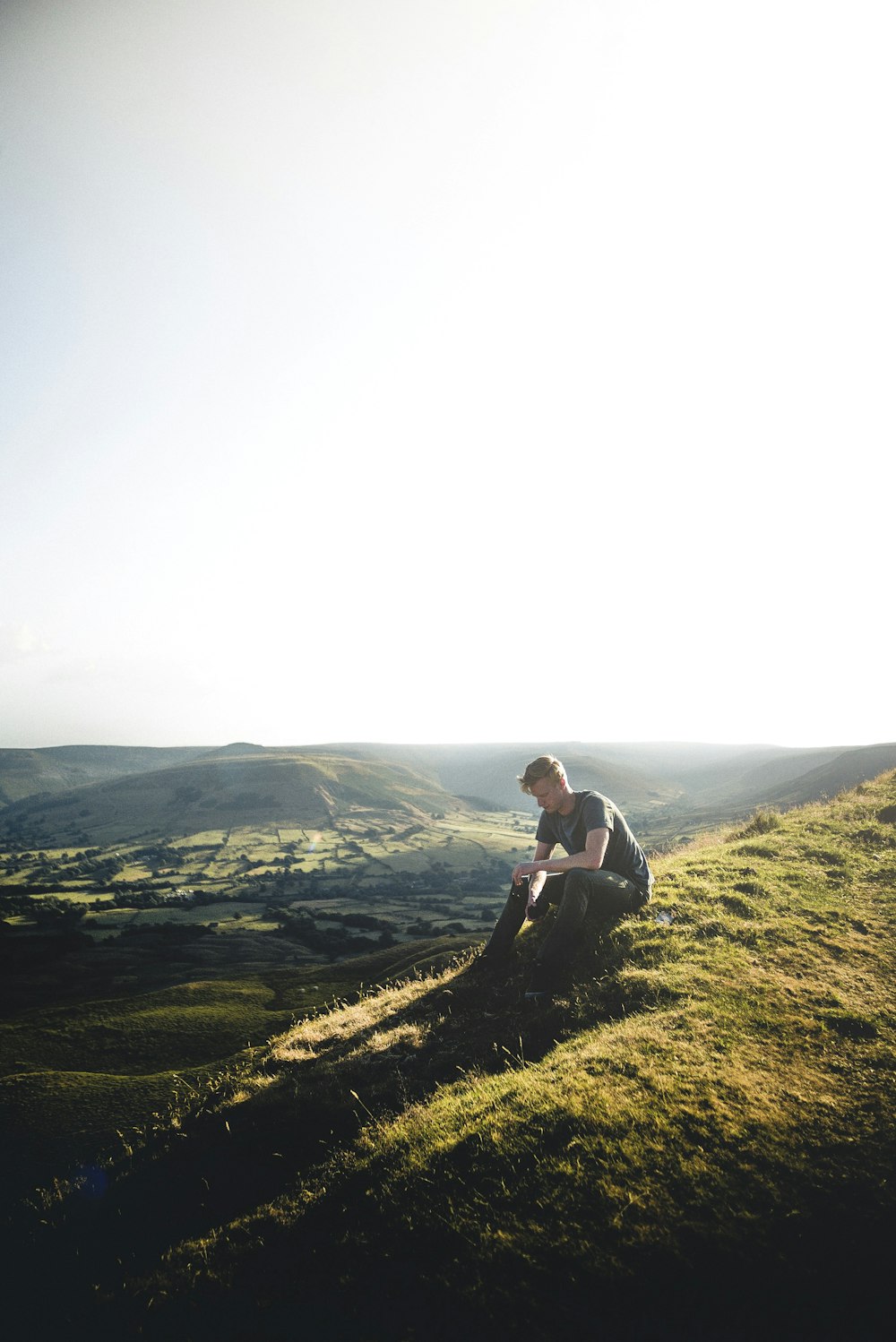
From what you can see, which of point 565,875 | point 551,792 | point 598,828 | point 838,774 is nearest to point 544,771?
point 551,792

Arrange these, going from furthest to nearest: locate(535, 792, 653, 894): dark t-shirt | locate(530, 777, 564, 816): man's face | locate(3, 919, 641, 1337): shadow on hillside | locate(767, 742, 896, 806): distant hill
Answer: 1. locate(767, 742, 896, 806): distant hill
2. locate(530, 777, 564, 816): man's face
3. locate(535, 792, 653, 894): dark t-shirt
4. locate(3, 919, 641, 1337): shadow on hillside

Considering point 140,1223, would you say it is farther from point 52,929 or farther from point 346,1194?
point 52,929

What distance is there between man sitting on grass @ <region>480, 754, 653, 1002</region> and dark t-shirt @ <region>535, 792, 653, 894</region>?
0.05 feet

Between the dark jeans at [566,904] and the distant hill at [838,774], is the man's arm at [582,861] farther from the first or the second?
the distant hill at [838,774]

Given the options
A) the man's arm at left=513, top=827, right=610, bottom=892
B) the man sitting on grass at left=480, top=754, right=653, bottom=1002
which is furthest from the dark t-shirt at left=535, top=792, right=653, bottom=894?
the man's arm at left=513, top=827, right=610, bottom=892

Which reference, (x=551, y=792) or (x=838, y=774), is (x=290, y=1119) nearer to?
(x=551, y=792)

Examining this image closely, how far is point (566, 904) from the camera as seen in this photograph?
9242 millimetres

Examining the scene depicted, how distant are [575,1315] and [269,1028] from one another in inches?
719

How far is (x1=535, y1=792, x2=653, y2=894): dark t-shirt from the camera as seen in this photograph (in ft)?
32.8

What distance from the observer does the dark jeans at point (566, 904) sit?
9.22 m

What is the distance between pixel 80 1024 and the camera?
19719mm

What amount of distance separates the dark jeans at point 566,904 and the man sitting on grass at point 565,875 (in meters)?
0.01

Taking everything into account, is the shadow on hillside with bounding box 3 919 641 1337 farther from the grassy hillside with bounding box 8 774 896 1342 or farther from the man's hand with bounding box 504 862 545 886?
the man's hand with bounding box 504 862 545 886

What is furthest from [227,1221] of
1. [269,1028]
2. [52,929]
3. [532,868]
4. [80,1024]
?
[52,929]
